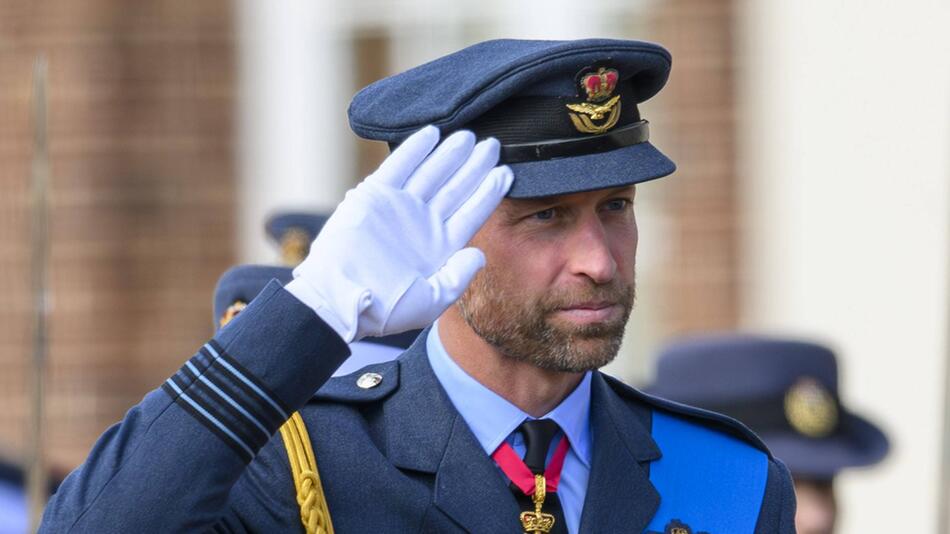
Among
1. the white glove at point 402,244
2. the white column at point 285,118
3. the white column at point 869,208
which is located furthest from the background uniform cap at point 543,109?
the white column at point 285,118

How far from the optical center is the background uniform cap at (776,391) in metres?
5.01

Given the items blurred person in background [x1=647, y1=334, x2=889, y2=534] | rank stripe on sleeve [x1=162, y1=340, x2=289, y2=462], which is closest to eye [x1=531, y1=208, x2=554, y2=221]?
rank stripe on sleeve [x1=162, y1=340, x2=289, y2=462]

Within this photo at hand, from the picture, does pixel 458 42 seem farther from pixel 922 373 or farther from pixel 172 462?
pixel 172 462

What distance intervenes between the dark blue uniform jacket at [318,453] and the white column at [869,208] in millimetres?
4105

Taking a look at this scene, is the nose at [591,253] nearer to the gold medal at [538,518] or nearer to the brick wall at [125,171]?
the gold medal at [538,518]

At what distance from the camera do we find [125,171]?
25.3 feet

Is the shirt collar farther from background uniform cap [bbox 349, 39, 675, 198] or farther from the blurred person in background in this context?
the blurred person in background

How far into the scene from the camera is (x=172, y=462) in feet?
8.39

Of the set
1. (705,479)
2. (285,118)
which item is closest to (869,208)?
(285,118)

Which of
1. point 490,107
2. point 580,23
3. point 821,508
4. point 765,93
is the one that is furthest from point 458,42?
point 490,107

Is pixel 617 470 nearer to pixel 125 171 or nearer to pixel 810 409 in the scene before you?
pixel 810 409

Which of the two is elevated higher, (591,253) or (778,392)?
(591,253)

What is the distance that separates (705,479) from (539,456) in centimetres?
26

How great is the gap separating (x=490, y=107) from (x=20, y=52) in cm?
511
